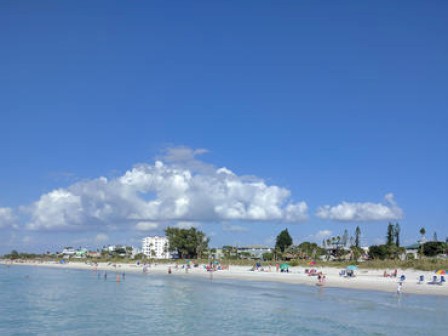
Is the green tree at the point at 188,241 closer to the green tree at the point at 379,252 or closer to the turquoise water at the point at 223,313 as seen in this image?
the green tree at the point at 379,252

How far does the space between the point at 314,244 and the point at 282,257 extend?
815 cm

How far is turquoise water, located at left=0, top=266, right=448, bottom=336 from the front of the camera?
26.6m

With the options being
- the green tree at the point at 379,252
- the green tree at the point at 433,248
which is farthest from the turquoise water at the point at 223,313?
the green tree at the point at 433,248

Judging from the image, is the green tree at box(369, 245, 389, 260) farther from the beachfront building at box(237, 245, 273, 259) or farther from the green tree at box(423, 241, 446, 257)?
the beachfront building at box(237, 245, 273, 259)

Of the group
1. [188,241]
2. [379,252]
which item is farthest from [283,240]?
[379,252]

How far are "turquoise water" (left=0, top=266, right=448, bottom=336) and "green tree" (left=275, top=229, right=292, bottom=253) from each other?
76362 mm

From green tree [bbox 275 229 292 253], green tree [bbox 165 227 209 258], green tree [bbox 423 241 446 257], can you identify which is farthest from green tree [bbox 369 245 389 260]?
green tree [bbox 165 227 209 258]

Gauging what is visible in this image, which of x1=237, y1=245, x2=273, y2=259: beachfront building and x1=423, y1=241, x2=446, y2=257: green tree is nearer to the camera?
x1=423, y1=241, x2=446, y2=257: green tree

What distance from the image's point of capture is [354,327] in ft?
89.1

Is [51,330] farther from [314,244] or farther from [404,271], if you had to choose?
[314,244]

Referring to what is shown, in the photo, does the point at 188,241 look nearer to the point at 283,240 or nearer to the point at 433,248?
the point at 283,240

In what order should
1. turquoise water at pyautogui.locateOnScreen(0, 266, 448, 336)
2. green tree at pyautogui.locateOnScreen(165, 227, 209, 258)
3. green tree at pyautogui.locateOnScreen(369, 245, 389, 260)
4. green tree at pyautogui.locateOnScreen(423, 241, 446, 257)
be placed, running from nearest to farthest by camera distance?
turquoise water at pyautogui.locateOnScreen(0, 266, 448, 336)
green tree at pyautogui.locateOnScreen(369, 245, 389, 260)
green tree at pyautogui.locateOnScreen(423, 241, 446, 257)
green tree at pyautogui.locateOnScreen(165, 227, 209, 258)

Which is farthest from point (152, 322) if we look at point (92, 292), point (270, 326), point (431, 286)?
point (431, 286)

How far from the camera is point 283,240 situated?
125000 mm
